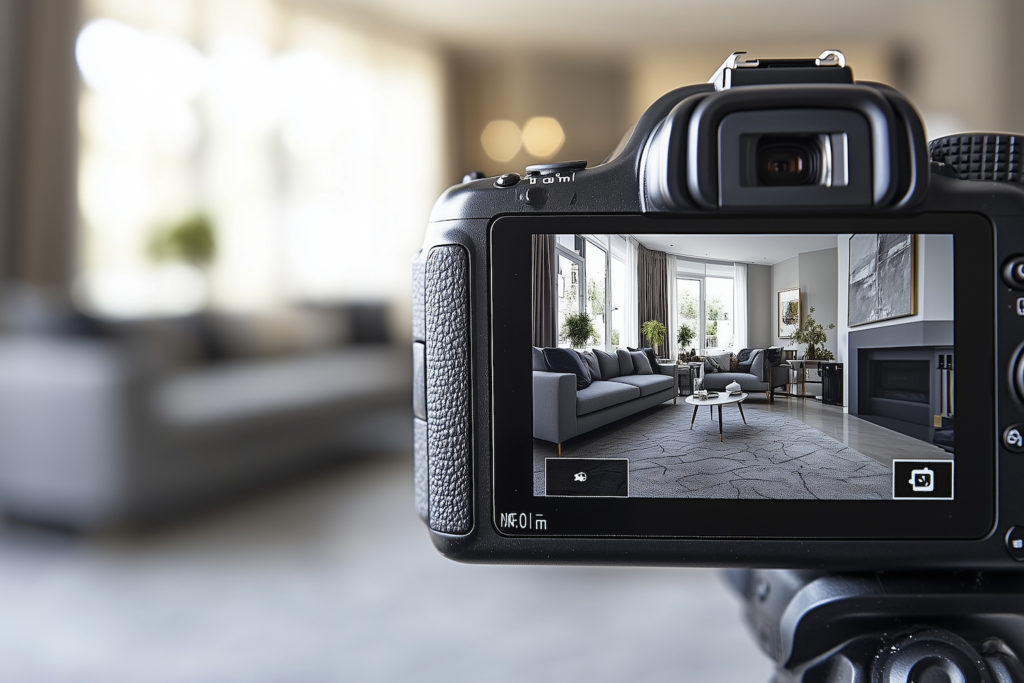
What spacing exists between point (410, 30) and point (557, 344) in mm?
2313

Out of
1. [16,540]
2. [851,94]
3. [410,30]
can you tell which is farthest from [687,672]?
[410,30]

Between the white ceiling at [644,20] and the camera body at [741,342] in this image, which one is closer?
the camera body at [741,342]

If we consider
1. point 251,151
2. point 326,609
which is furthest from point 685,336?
point 251,151

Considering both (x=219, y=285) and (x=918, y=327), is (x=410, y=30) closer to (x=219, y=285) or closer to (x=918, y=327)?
(x=219, y=285)

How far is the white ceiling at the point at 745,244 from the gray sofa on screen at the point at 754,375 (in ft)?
0.18

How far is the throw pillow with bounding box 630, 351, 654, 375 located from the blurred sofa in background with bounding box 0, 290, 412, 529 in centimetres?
139

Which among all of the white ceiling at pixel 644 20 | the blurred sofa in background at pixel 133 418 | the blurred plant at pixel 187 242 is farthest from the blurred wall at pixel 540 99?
the blurred sofa in background at pixel 133 418

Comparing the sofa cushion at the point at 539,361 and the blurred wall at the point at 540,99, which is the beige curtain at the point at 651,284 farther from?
the blurred wall at the point at 540,99

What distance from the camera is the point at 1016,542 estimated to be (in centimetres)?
33

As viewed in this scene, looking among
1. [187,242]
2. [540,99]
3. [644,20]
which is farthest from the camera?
[540,99]

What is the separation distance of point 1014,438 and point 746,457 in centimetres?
13

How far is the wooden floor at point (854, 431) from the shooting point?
0.33 meters

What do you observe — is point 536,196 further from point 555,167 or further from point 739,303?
point 739,303

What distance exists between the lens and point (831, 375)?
36 centimetres
